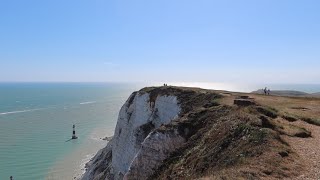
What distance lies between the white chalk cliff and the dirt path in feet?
23.6

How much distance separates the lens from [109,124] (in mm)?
92688

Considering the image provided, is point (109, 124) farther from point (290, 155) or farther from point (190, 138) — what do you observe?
point (290, 155)

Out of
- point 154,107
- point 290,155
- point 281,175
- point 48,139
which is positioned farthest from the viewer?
point 48,139

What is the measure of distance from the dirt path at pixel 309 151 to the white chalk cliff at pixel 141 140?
718cm

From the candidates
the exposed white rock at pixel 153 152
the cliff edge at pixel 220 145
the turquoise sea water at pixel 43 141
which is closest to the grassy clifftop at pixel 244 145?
the cliff edge at pixel 220 145

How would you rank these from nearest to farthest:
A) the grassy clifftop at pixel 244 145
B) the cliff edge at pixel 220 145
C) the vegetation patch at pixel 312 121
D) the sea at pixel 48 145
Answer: the grassy clifftop at pixel 244 145 → the cliff edge at pixel 220 145 → the vegetation patch at pixel 312 121 → the sea at pixel 48 145

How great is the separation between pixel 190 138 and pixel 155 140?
2.18 metres

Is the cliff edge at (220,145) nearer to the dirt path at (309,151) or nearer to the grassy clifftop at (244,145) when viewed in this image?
the grassy clifftop at (244,145)

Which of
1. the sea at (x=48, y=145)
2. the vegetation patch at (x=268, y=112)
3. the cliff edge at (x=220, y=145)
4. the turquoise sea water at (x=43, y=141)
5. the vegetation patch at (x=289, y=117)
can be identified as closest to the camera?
the cliff edge at (x=220, y=145)

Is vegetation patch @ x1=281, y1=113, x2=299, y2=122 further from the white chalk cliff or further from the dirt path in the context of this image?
the white chalk cliff

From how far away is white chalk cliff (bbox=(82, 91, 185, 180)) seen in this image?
20328 millimetres

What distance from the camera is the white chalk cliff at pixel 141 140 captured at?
66.7 ft

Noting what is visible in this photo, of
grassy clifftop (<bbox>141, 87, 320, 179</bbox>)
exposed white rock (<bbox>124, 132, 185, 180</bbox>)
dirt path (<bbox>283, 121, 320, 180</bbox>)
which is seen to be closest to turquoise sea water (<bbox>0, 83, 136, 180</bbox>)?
exposed white rock (<bbox>124, 132, 185, 180</bbox>)

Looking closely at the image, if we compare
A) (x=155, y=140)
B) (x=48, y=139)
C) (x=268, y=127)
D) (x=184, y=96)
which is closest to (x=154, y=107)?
(x=184, y=96)
